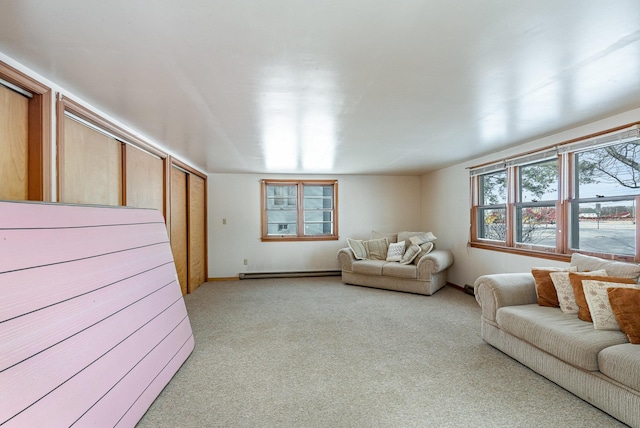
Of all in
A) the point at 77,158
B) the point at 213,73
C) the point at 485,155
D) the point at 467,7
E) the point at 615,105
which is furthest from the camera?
the point at 485,155

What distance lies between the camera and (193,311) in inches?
154

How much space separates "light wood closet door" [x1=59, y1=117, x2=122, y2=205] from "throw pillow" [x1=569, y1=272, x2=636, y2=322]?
3.94 metres

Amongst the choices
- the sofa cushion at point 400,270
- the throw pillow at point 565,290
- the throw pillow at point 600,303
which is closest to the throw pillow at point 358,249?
the sofa cushion at point 400,270

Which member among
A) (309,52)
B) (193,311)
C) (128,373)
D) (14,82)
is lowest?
(193,311)

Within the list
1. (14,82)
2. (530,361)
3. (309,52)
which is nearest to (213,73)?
(309,52)

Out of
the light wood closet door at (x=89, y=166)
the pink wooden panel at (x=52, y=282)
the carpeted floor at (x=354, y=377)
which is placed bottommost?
the carpeted floor at (x=354, y=377)

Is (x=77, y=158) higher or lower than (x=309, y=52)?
lower

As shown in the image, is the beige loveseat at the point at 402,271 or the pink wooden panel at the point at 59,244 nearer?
the pink wooden panel at the point at 59,244

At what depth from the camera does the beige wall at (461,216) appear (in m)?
3.44

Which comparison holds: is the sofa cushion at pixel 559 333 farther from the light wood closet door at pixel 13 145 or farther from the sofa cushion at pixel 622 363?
the light wood closet door at pixel 13 145

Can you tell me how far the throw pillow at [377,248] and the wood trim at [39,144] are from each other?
→ 15.4ft

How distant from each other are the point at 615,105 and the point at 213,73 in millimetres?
3260

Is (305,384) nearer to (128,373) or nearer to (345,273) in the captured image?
(128,373)

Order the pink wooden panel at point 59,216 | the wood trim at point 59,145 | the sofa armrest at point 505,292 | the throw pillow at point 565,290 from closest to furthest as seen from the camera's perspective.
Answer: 1. the pink wooden panel at point 59,216
2. the wood trim at point 59,145
3. the throw pillow at point 565,290
4. the sofa armrest at point 505,292
